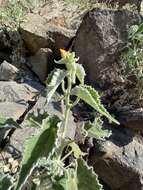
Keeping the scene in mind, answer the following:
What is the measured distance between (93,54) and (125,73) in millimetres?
319

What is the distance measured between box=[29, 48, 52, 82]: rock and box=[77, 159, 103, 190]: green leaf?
1991mm

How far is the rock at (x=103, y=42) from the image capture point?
4137mm

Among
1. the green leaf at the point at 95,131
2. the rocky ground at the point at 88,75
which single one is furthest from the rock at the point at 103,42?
the green leaf at the point at 95,131

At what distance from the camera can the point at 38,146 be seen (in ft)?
6.99

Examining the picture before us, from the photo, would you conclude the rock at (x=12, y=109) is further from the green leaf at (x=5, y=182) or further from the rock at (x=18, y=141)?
the green leaf at (x=5, y=182)

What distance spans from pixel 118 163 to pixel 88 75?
2.98 feet

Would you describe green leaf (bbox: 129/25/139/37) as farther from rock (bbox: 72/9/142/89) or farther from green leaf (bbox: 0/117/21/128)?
green leaf (bbox: 0/117/21/128)

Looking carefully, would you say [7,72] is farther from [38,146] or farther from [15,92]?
[38,146]

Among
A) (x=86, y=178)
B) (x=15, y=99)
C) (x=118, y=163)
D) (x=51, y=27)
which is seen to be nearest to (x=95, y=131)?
(x=86, y=178)

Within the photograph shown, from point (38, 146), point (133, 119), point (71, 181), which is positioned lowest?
point (133, 119)

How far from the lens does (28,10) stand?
5.32 meters

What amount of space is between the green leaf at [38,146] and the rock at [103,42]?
1.95 meters

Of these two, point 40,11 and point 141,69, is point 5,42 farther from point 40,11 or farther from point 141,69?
point 141,69

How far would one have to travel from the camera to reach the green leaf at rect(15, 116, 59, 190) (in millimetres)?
2021
